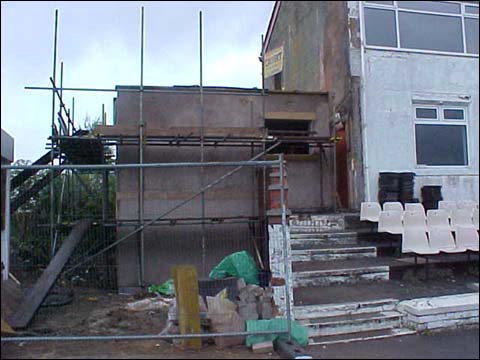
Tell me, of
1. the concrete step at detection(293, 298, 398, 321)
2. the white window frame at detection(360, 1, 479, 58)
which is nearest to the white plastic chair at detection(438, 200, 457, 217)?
the concrete step at detection(293, 298, 398, 321)

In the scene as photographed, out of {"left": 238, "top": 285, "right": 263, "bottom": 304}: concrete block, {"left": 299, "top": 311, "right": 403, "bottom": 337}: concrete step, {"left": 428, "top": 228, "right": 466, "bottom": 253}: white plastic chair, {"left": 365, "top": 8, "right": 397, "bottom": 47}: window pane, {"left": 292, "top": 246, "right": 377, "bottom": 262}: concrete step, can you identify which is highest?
{"left": 365, "top": 8, "right": 397, "bottom": 47}: window pane

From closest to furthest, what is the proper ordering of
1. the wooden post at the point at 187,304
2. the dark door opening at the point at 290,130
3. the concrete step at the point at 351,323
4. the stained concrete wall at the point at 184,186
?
1. the wooden post at the point at 187,304
2. the concrete step at the point at 351,323
3. the stained concrete wall at the point at 184,186
4. the dark door opening at the point at 290,130

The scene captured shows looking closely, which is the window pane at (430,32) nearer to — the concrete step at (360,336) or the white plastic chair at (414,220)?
the white plastic chair at (414,220)

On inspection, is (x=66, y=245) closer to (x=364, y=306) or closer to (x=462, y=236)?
(x=364, y=306)

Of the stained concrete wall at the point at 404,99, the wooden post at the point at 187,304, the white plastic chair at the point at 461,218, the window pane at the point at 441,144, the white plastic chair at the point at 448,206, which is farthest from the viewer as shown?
the window pane at the point at 441,144

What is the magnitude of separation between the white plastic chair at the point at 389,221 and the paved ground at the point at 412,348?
3.32 m

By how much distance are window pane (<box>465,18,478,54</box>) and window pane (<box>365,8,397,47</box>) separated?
2251mm

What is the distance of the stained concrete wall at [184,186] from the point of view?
956 cm

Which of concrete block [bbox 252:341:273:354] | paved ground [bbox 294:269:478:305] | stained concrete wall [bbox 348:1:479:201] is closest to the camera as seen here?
concrete block [bbox 252:341:273:354]

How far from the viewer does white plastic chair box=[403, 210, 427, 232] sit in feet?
27.9

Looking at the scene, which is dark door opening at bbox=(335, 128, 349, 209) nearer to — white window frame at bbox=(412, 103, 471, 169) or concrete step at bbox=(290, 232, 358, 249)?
white window frame at bbox=(412, 103, 471, 169)

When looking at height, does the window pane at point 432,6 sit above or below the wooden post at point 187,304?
above

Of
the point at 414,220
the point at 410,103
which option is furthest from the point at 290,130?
the point at 414,220

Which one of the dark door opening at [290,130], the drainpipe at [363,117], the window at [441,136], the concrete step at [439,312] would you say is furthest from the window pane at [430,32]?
the concrete step at [439,312]
